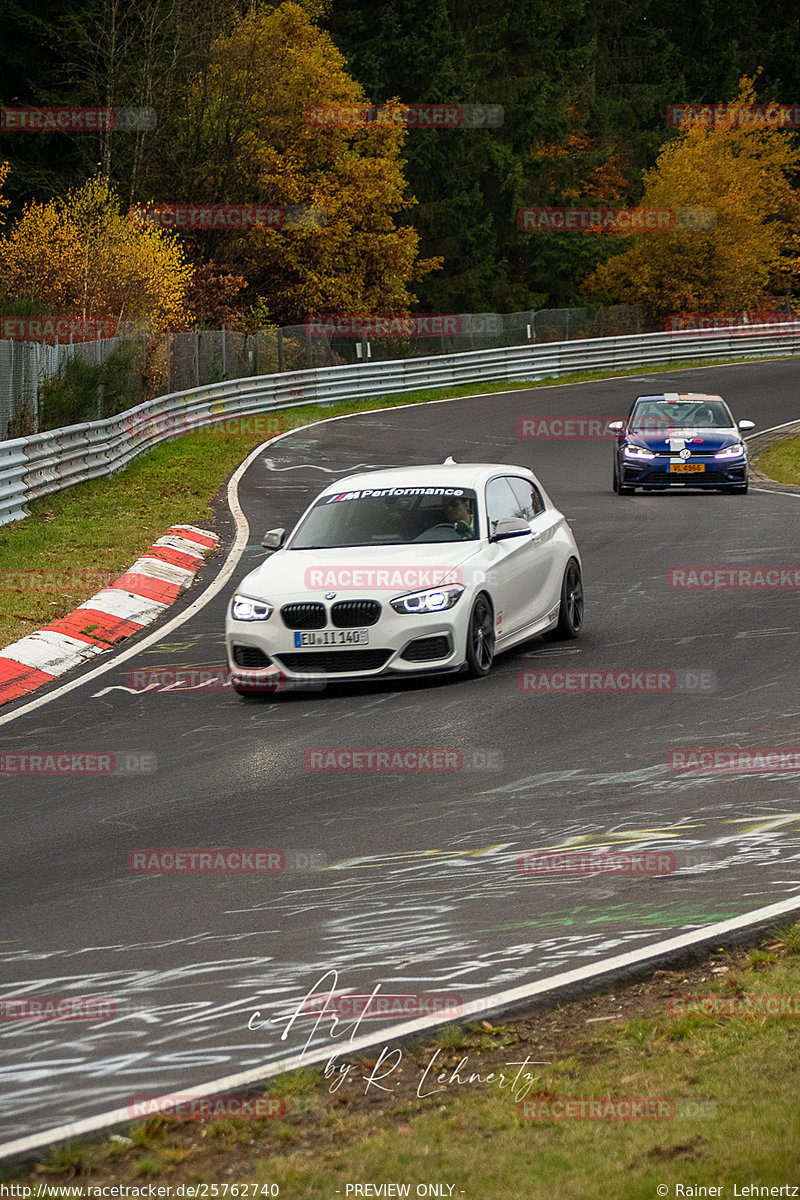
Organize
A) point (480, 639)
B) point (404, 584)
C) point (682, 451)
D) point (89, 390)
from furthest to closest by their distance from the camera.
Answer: point (89, 390)
point (682, 451)
point (480, 639)
point (404, 584)

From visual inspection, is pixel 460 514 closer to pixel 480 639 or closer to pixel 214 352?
pixel 480 639

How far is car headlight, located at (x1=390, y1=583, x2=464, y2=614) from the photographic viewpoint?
1136 cm

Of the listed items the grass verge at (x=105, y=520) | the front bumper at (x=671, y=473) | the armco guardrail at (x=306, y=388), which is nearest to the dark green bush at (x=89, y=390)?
the armco guardrail at (x=306, y=388)

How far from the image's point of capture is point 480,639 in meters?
11.8

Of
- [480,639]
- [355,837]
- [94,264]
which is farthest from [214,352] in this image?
[355,837]

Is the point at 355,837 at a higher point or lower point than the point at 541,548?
lower

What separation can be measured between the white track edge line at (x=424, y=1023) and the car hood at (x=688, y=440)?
18.4m

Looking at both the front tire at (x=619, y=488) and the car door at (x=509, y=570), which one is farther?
the front tire at (x=619, y=488)

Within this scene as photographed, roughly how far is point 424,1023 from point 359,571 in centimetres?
658

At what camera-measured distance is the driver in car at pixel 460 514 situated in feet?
40.8

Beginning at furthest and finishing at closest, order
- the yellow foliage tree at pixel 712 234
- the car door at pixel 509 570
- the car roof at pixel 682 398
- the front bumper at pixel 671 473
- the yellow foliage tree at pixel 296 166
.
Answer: the yellow foliage tree at pixel 712 234 → the yellow foliage tree at pixel 296 166 → the car roof at pixel 682 398 → the front bumper at pixel 671 473 → the car door at pixel 509 570

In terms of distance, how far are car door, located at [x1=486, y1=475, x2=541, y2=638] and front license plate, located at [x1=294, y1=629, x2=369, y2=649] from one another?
120 centimetres

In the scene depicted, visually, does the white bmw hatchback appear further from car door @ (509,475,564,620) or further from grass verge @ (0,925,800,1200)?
grass verge @ (0,925,800,1200)

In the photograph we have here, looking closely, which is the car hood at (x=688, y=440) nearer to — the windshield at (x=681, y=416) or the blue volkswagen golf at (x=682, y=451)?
the blue volkswagen golf at (x=682, y=451)
